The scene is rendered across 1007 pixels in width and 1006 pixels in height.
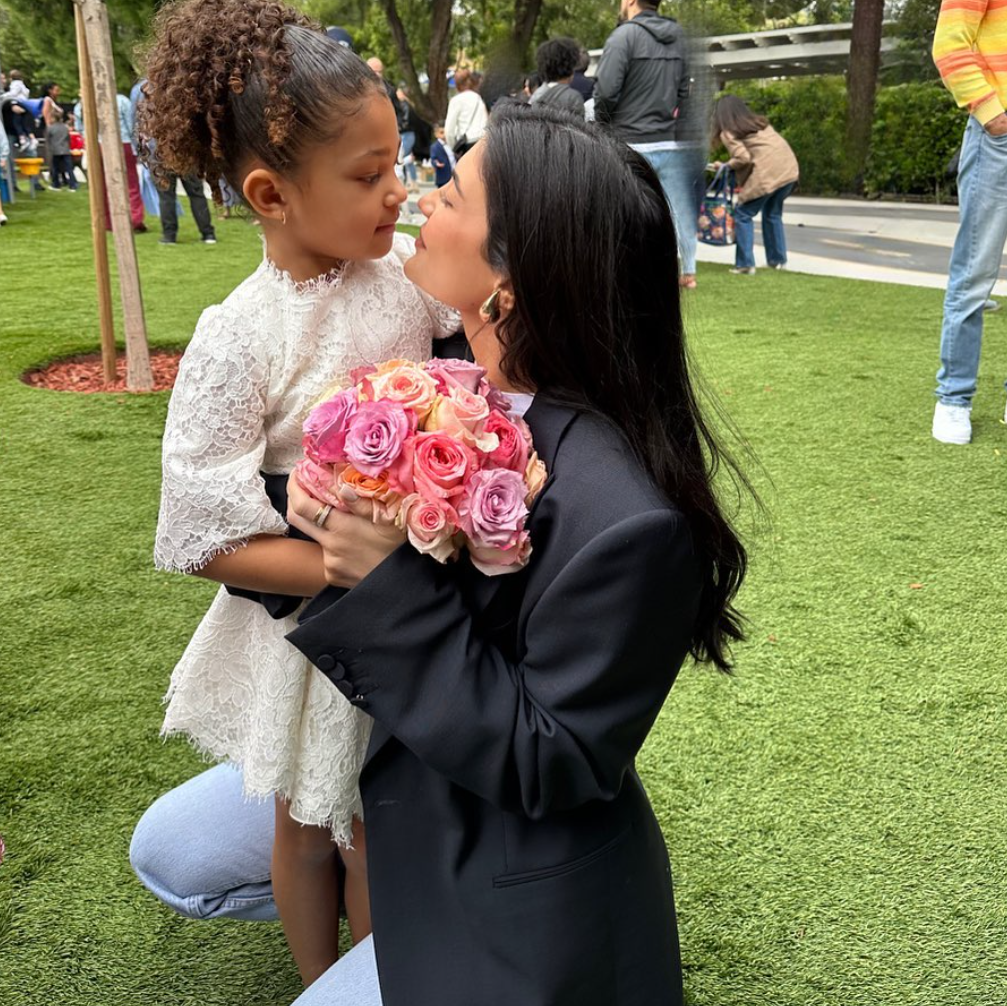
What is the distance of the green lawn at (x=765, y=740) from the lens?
2047 mm

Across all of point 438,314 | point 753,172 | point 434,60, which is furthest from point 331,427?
point 434,60

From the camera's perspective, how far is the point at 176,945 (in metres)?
2.11

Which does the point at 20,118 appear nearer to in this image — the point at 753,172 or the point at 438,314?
the point at 753,172

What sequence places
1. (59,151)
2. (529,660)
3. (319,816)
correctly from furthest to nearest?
1. (59,151)
2. (319,816)
3. (529,660)

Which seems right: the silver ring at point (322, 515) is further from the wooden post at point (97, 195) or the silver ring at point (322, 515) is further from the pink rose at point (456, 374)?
the wooden post at point (97, 195)

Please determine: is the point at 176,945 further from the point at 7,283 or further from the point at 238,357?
the point at 7,283

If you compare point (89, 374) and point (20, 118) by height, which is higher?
point (20, 118)

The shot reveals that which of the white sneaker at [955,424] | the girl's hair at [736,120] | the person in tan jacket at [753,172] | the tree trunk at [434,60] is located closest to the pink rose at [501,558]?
the white sneaker at [955,424]

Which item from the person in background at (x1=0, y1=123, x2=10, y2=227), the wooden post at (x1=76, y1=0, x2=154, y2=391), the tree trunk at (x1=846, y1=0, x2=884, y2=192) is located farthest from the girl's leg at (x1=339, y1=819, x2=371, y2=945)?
the tree trunk at (x1=846, y1=0, x2=884, y2=192)

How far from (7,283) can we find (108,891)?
812 cm

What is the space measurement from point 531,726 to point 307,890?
764mm

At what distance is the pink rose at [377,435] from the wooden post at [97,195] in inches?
193

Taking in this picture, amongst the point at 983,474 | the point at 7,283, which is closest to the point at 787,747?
the point at 983,474

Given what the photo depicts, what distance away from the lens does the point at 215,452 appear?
4.54 ft
